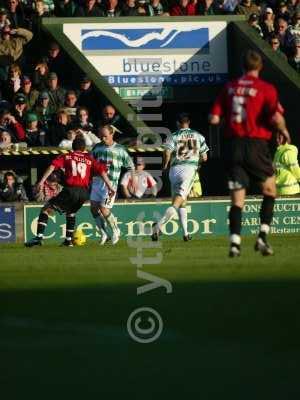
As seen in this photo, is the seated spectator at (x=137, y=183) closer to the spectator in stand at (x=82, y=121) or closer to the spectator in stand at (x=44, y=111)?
the spectator in stand at (x=82, y=121)

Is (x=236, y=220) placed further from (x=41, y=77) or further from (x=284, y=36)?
(x=284, y=36)

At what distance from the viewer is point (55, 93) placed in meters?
28.9

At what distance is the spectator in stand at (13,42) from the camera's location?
29953 millimetres

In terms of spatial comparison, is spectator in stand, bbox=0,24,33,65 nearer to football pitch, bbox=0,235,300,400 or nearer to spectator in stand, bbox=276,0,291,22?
spectator in stand, bbox=276,0,291,22

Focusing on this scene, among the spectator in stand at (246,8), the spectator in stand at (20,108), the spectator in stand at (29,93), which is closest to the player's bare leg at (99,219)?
the spectator in stand at (20,108)

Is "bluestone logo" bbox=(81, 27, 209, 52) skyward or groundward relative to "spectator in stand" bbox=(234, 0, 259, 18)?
groundward

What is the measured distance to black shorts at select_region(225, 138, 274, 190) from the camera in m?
15.0

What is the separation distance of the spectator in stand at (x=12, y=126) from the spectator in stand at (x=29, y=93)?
0.70 meters

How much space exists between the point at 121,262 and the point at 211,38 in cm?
1555

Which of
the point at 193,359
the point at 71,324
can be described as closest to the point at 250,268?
the point at 71,324

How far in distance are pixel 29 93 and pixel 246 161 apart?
14.3 m

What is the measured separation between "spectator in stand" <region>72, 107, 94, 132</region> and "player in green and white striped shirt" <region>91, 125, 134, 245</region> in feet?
13.7

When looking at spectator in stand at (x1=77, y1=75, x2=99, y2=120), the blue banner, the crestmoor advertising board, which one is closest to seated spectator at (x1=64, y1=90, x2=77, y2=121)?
spectator in stand at (x1=77, y1=75, x2=99, y2=120)

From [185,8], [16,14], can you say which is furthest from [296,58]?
[16,14]
